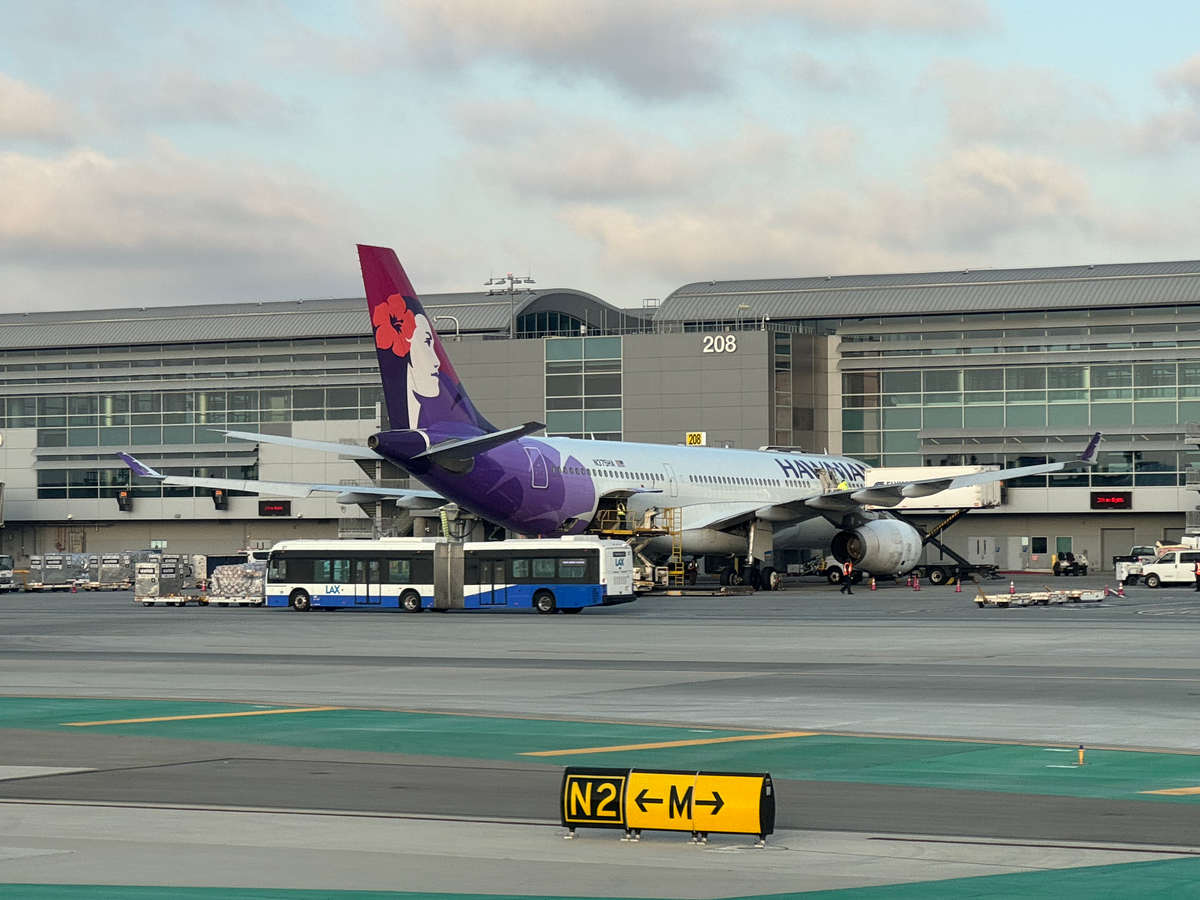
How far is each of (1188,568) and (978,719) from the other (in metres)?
54.5

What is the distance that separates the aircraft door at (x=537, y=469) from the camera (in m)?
57.9

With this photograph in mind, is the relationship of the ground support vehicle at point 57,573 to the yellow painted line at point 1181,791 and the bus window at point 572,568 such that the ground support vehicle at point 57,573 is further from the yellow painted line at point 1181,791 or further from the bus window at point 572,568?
the yellow painted line at point 1181,791

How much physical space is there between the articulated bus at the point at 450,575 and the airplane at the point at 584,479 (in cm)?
291

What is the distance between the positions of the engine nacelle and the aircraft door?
16835 millimetres

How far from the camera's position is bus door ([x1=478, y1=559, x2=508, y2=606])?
52031 mm

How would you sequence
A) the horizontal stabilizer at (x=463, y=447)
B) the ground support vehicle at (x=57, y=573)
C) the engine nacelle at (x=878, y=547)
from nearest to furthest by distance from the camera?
the horizontal stabilizer at (x=463, y=447) → the engine nacelle at (x=878, y=547) → the ground support vehicle at (x=57, y=573)

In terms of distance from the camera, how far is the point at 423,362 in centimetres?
5306

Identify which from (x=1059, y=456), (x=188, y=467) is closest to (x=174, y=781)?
(x=1059, y=456)

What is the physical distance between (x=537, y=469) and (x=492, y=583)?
7.00 meters

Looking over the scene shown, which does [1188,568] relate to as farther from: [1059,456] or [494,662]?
[494,662]

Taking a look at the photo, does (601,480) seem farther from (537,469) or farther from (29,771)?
(29,771)

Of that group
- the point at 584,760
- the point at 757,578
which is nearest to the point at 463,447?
the point at 757,578

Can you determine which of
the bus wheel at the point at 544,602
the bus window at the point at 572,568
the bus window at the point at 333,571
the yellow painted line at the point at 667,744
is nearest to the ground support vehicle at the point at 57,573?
the bus window at the point at 333,571

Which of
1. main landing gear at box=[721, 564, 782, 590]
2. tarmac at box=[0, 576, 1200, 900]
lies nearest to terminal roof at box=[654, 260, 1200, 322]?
main landing gear at box=[721, 564, 782, 590]
